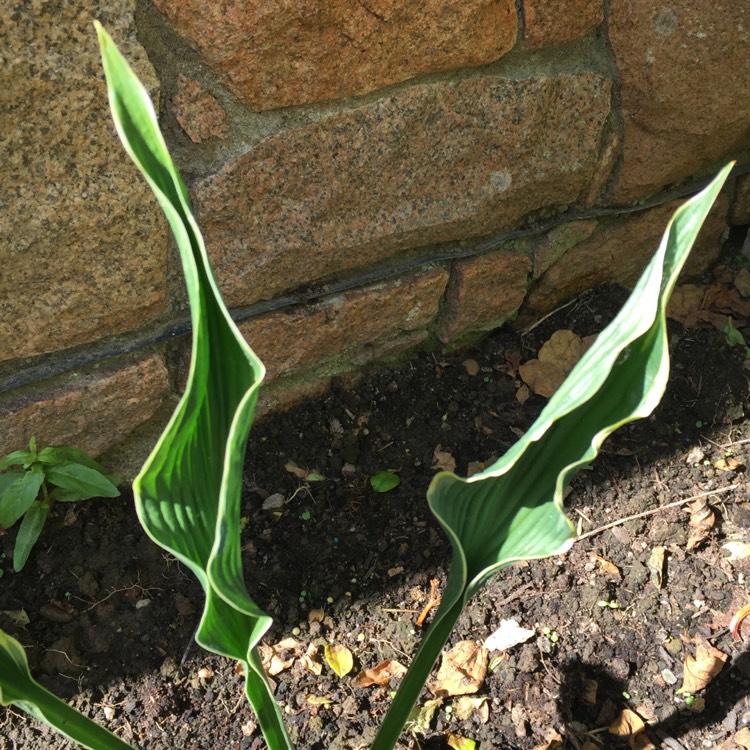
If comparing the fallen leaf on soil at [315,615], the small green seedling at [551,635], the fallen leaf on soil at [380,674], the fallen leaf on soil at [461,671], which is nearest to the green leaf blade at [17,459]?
the fallen leaf on soil at [315,615]

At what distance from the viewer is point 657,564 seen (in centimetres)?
146

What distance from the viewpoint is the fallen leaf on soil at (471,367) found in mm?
1748

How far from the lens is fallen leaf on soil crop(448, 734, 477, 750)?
125 centimetres

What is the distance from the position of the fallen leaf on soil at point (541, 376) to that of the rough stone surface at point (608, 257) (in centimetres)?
12

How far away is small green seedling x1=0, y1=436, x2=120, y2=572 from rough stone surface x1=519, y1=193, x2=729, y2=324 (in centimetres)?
96

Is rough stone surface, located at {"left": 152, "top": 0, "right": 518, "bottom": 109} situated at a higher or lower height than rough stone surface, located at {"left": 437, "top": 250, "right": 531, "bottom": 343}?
higher

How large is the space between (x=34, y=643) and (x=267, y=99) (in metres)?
0.94

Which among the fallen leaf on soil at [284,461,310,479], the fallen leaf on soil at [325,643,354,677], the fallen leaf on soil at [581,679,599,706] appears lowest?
the fallen leaf on soil at [581,679,599,706]

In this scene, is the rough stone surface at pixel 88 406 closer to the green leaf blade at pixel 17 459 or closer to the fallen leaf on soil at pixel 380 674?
the green leaf blade at pixel 17 459

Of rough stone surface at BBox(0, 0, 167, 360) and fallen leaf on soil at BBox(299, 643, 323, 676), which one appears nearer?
rough stone surface at BBox(0, 0, 167, 360)

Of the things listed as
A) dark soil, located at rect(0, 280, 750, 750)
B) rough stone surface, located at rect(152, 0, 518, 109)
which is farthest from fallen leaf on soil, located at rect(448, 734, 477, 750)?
rough stone surface, located at rect(152, 0, 518, 109)

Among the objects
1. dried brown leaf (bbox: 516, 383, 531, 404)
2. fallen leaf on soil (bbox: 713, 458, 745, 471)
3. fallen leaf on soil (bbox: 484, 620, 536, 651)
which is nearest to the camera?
fallen leaf on soil (bbox: 484, 620, 536, 651)

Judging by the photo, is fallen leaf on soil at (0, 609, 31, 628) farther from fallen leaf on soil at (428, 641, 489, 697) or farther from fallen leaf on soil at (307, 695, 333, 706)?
fallen leaf on soil at (428, 641, 489, 697)

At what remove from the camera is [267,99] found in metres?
1.21
